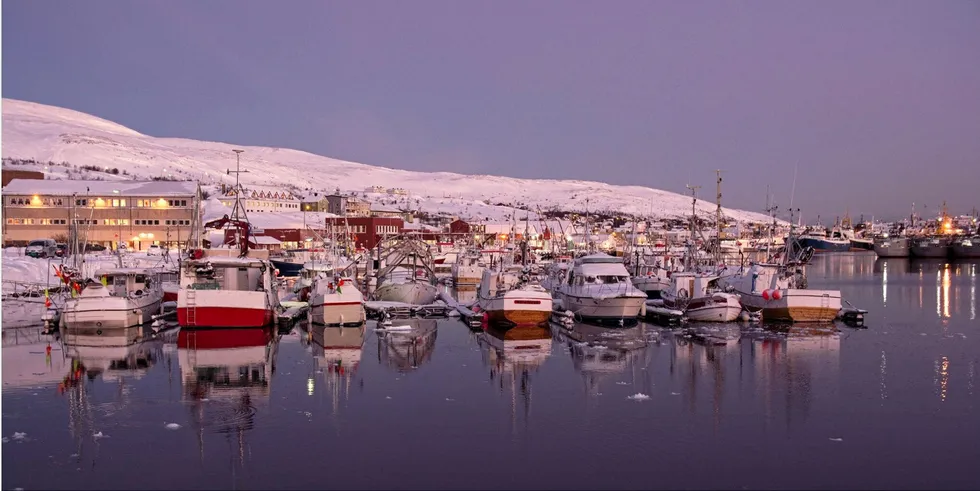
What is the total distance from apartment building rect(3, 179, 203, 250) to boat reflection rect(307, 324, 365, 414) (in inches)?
2296

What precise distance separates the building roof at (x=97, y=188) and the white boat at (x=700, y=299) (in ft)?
202

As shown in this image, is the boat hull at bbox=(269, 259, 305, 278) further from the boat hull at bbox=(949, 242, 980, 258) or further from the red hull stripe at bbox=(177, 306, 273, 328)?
the boat hull at bbox=(949, 242, 980, 258)

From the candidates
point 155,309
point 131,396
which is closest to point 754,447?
point 131,396

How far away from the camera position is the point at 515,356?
87.2 feet

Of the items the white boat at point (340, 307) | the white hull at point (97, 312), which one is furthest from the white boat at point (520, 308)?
the white hull at point (97, 312)

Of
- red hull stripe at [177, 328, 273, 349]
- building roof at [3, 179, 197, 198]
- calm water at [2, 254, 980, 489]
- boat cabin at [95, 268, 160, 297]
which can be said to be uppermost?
building roof at [3, 179, 197, 198]

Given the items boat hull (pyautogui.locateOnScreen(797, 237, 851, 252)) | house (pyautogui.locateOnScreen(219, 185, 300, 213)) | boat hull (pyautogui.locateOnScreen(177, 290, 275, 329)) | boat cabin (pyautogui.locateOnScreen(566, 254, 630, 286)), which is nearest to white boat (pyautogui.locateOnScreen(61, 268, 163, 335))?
boat hull (pyautogui.locateOnScreen(177, 290, 275, 329))

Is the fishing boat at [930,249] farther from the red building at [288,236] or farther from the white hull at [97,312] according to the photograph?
the white hull at [97,312]

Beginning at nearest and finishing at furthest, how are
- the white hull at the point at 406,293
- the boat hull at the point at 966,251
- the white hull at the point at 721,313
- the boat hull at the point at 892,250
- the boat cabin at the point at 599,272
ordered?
the white hull at the point at 721,313 < the boat cabin at the point at 599,272 < the white hull at the point at 406,293 < the boat hull at the point at 966,251 < the boat hull at the point at 892,250

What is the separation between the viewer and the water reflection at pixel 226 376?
17.2 meters

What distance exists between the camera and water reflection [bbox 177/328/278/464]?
56.4 feet

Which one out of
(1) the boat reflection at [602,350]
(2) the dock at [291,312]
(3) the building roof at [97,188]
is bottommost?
(1) the boat reflection at [602,350]

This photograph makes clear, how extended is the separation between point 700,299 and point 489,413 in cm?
2159

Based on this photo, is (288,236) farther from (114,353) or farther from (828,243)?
(828,243)
